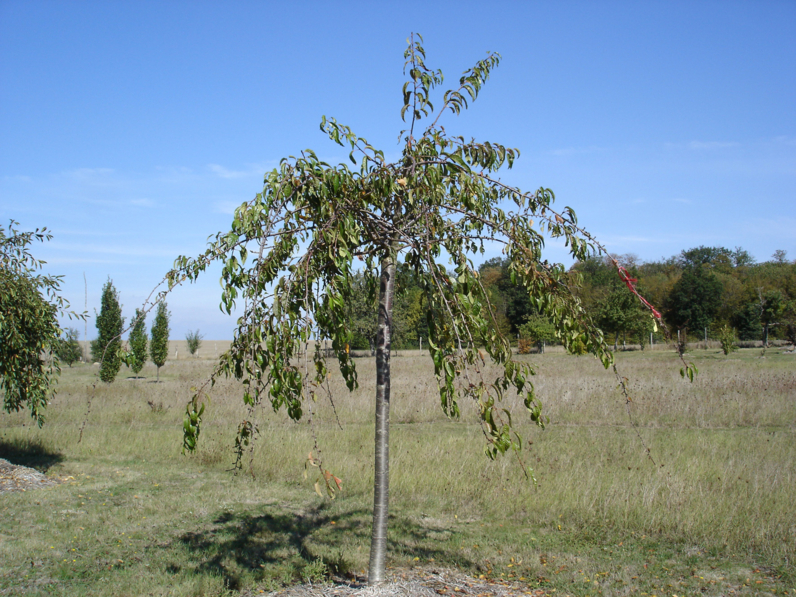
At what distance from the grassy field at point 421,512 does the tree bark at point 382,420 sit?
2.69 feet

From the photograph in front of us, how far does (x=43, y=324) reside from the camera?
7.15m

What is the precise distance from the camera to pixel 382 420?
3352mm

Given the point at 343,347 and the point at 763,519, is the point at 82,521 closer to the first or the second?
the point at 343,347

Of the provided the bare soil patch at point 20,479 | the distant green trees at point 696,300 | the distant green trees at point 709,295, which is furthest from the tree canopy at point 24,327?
the distant green trees at point 696,300

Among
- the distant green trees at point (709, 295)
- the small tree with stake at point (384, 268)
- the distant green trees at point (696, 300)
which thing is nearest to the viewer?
the small tree with stake at point (384, 268)

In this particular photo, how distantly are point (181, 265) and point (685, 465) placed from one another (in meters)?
6.34

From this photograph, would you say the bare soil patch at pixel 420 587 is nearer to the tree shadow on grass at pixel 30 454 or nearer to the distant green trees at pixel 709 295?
the tree shadow on grass at pixel 30 454

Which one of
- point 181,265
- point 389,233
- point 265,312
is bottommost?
point 265,312

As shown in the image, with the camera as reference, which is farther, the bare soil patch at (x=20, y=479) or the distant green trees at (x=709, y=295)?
the distant green trees at (x=709, y=295)

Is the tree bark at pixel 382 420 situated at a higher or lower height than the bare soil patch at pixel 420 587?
higher

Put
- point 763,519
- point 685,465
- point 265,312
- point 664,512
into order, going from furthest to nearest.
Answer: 1. point 685,465
2. point 664,512
3. point 763,519
4. point 265,312

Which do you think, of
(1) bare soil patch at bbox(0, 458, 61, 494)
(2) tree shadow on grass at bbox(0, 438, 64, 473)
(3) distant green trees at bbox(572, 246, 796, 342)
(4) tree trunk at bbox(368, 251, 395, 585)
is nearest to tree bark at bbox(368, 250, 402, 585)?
(4) tree trunk at bbox(368, 251, 395, 585)

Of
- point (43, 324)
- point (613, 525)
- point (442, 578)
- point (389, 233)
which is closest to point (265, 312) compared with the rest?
point (389, 233)

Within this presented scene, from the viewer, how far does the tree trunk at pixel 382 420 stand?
10.9ft
